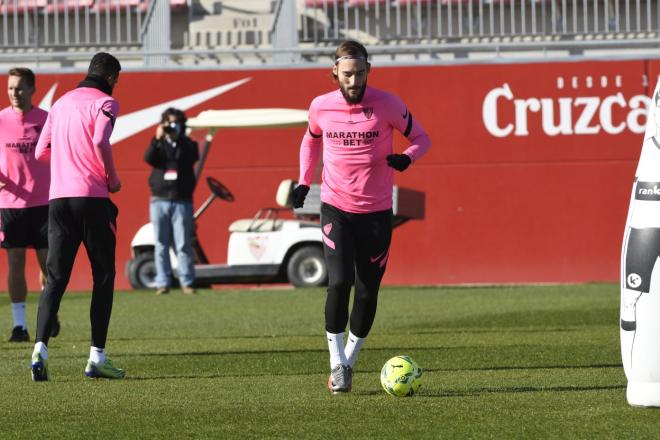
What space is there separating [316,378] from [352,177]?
4.33 ft

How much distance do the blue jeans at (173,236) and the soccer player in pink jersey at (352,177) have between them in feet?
29.2

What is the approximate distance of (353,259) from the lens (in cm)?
752

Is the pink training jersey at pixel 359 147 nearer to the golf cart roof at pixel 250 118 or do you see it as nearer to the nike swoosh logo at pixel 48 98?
the golf cart roof at pixel 250 118

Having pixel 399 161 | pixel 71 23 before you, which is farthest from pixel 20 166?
pixel 71 23

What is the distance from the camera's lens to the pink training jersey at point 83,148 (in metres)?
8.03

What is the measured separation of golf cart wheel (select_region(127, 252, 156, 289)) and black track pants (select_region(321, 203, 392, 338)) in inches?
410

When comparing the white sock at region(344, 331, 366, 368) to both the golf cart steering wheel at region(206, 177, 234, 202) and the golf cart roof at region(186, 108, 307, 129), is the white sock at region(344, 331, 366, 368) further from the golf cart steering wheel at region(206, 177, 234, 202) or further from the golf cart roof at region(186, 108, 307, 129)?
the golf cart roof at region(186, 108, 307, 129)

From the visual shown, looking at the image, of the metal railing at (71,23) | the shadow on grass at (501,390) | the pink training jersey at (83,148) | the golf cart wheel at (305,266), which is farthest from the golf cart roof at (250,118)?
the shadow on grass at (501,390)

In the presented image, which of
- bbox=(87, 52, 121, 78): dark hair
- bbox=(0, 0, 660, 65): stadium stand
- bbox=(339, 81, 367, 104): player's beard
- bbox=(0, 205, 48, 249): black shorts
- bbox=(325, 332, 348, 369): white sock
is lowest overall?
bbox=(325, 332, 348, 369): white sock

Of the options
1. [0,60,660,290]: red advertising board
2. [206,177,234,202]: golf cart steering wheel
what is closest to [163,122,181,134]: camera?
[206,177,234,202]: golf cart steering wheel

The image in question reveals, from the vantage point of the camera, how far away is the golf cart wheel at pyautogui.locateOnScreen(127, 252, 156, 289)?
58.3 feet

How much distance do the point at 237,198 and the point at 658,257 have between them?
13.1 m

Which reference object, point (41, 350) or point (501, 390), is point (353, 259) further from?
point (41, 350)

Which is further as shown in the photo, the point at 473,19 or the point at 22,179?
the point at 473,19
